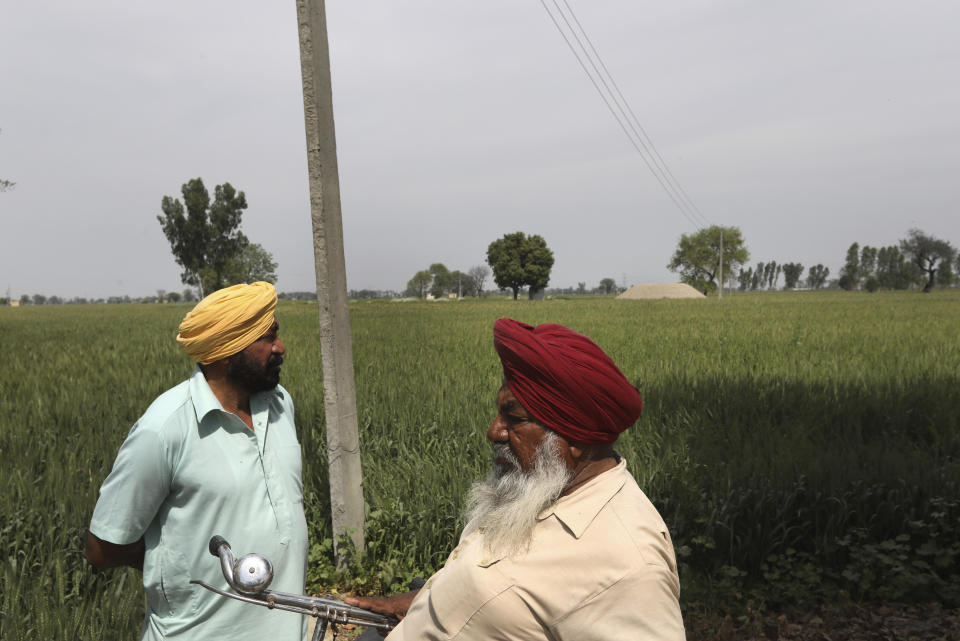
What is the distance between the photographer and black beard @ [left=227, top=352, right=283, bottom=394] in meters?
2.01

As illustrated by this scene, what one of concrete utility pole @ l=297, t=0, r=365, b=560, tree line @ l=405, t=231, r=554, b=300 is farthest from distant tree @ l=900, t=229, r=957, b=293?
concrete utility pole @ l=297, t=0, r=365, b=560

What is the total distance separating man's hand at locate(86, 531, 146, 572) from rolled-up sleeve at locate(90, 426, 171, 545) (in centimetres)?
5

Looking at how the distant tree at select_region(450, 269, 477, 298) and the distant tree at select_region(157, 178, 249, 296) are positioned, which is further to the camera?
the distant tree at select_region(450, 269, 477, 298)

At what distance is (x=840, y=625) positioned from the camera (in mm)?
3352

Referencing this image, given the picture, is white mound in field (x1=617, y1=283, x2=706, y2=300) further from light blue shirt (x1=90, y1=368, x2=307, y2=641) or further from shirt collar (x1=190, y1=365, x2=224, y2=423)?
shirt collar (x1=190, y1=365, x2=224, y2=423)

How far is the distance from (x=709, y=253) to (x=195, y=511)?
373 feet

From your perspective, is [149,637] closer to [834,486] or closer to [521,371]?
[521,371]

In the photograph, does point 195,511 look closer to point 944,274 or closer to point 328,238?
point 328,238

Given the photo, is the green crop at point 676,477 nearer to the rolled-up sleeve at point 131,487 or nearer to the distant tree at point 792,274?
the rolled-up sleeve at point 131,487

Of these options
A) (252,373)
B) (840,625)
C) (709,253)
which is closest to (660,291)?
(709,253)

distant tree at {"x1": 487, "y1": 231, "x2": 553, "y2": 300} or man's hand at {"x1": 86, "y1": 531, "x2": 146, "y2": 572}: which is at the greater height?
distant tree at {"x1": 487, "y1": 231, "x2": 553, "y2": 300}

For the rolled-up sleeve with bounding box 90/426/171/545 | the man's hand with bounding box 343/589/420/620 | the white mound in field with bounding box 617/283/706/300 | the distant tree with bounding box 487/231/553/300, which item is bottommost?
the man's hand with bounding box 343/589/420/620

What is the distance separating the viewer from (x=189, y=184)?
211ft

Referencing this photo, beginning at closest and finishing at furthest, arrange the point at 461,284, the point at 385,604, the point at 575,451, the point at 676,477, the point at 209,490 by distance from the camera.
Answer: the point at 575,451, the point at 385,604, the point at 209,490, the point at 676,477, the point at 461,284
